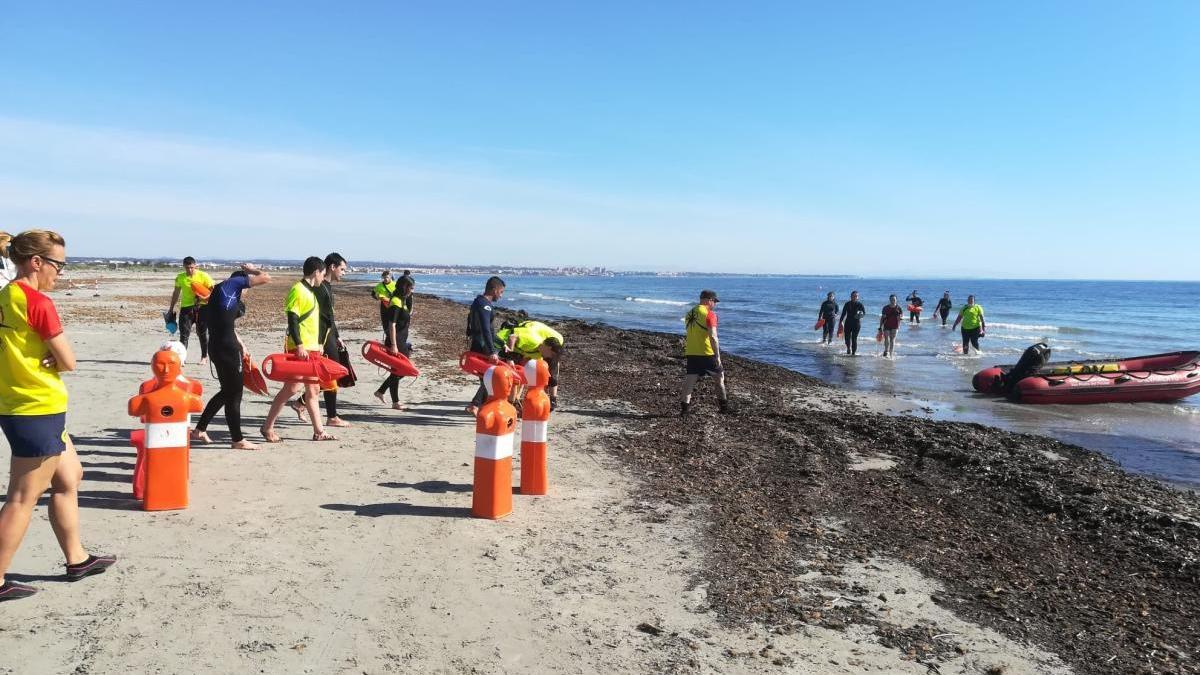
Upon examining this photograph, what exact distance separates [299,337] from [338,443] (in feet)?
4.16

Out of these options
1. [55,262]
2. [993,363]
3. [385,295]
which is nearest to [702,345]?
[385,295]

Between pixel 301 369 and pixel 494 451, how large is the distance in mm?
2768

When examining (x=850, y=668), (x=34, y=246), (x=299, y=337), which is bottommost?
(x=850, y=668)

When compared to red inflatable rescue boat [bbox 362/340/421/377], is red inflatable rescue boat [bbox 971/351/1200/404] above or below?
below

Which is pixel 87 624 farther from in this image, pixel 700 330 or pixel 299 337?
pixel 700 330

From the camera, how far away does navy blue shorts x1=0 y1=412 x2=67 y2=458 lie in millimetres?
3752

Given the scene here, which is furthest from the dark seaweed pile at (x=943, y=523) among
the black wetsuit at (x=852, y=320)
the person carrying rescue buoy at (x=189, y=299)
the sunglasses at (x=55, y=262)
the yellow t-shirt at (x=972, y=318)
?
the yellow t-shirt at (x=972, y=318)

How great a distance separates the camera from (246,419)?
904 centimetres

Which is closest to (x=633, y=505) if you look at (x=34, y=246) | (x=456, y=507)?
(x=456, y=507)

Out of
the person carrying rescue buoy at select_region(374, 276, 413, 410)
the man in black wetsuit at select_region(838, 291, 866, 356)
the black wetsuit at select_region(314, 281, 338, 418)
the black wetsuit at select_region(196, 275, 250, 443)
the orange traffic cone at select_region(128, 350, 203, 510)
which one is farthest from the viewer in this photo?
the man in black wetsuit at select_region(838, 291, 866, 356)

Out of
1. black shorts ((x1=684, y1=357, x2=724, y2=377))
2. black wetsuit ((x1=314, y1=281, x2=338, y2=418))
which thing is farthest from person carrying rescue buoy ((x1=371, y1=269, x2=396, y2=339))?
black shorts ((x1=684, y1=357, x2=724, y2=377))

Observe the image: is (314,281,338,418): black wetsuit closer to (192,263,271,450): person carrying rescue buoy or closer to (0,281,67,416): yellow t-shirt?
(192,263,271,450): person carrying rescue buoy

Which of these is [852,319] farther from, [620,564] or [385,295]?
[620,564]

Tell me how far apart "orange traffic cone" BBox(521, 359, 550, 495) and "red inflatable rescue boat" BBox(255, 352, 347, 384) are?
7.43ft
